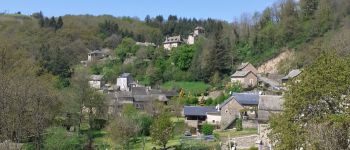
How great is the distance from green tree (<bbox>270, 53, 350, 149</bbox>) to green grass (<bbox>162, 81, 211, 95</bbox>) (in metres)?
42.3

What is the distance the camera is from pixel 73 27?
110m

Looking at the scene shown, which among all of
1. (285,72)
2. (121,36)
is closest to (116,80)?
(285,72)

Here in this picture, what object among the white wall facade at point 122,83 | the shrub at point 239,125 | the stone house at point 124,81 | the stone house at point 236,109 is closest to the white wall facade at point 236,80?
the stone house at point 236,109

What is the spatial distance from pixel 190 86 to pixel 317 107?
47.8 m

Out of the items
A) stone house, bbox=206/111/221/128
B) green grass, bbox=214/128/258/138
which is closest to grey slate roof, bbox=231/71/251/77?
stone house, bbox=206/111/221/128

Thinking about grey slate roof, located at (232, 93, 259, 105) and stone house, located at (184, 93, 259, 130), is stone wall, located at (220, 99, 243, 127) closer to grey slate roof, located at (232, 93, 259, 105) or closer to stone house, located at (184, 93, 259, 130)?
stone house, located at (184, 93, 259, 130)

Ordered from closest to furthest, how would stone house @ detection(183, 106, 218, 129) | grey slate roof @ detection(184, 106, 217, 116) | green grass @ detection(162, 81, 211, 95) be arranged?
1. stone house @ detection(183, 106, 218, 129)
2. grey slate roof @ detection(184, 106, 217, 116)
3. green grass @ detection(162, 81, 211, 95)

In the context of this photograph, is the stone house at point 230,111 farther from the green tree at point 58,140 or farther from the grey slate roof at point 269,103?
the green tree at point 58,140

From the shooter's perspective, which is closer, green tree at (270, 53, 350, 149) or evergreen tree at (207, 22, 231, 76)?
green tree at (270, 53, 350, 149)

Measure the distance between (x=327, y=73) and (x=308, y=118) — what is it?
1712 millimetres

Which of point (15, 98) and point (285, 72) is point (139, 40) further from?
point (15, 98)

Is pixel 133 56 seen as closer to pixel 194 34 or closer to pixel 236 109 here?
pixel 194 34

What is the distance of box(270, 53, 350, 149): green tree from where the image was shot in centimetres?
1617

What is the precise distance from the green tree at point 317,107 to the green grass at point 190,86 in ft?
139
